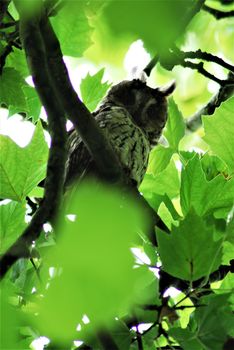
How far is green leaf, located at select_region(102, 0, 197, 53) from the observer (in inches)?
16.1

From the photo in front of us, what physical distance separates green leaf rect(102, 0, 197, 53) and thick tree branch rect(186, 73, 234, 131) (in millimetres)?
2278

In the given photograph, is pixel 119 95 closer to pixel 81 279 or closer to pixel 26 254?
pixel 26 254

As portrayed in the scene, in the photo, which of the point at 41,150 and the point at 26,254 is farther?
the point at 41,150

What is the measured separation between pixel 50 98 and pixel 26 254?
0.35m

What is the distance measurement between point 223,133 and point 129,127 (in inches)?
49.5

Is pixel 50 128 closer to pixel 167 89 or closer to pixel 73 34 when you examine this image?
pixel 73 34

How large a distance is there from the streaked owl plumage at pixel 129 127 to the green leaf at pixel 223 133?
68 centimetres

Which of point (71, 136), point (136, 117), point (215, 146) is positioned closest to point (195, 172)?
point (215, 146)

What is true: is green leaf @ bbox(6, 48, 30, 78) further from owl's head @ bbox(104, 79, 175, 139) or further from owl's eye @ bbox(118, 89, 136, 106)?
owl's eye @ bbox(118, 89, 136, 106)

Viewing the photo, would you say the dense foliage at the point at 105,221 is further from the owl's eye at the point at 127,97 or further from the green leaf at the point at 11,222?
the owl's eye at the point at 127,97

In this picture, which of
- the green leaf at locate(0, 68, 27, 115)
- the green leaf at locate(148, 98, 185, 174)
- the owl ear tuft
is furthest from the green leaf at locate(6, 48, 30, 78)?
the owl ear tuft

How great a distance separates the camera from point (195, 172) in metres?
1.70

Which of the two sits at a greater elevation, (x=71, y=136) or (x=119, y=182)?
(x=71, y=136)

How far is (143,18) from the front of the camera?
0.41 meters
